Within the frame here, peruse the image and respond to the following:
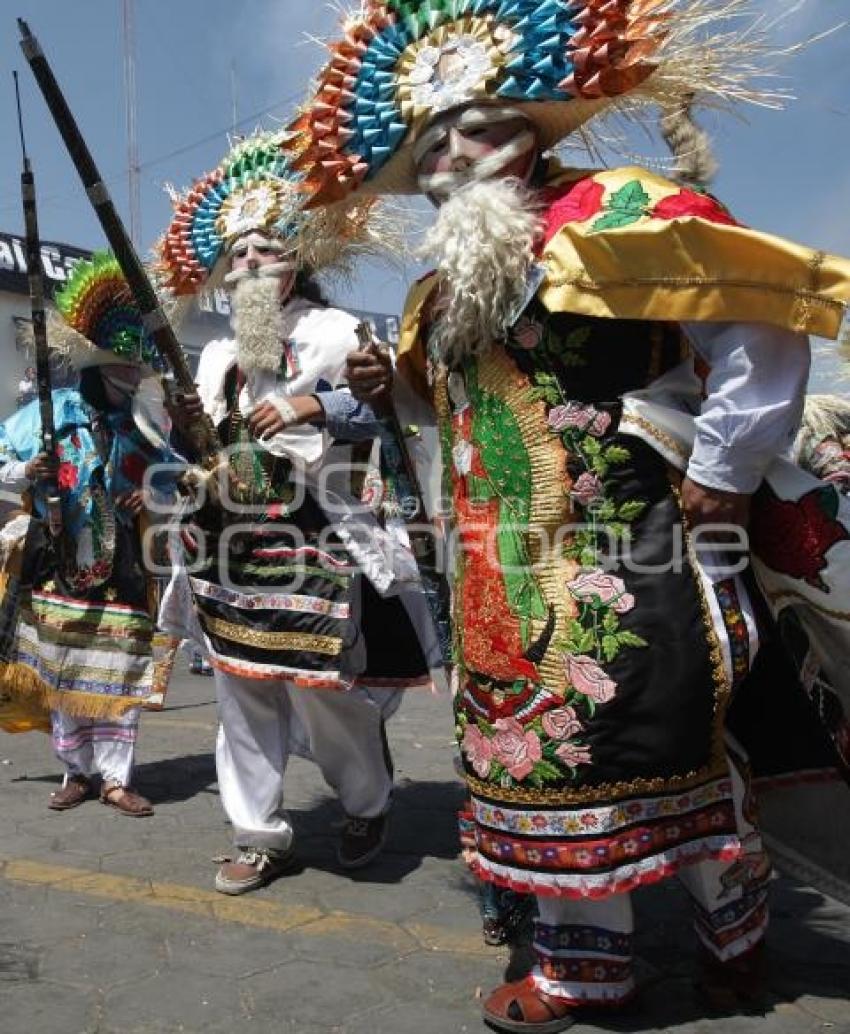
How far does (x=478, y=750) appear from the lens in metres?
2.55

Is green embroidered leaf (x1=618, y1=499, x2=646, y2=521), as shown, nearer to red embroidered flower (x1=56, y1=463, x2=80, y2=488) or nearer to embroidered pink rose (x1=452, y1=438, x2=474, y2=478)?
embroidered pink rose (x1=452, y1=438, x2=474, y2=478)

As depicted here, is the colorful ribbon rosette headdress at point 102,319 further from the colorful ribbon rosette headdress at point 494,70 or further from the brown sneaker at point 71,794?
the colorful ribbon rosette headdress at point 494,70

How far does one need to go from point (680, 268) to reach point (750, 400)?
0.99 ft

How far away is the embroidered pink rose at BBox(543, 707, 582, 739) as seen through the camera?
2.37 meters

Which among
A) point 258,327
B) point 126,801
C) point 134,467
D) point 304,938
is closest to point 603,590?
point 304,938

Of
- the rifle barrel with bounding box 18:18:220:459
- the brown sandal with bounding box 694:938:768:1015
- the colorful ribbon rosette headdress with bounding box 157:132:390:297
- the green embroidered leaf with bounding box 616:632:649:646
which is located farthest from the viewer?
the colorful ribbon rosette headdress with bounding box 157:132:390:297

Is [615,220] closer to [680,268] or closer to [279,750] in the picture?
[680,268]

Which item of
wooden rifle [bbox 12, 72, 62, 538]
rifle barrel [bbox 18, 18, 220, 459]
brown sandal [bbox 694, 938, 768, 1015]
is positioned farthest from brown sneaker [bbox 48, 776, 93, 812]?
brown sandal [bbox 694, 938, 768, 1015]

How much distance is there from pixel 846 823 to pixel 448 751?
10.6 feet

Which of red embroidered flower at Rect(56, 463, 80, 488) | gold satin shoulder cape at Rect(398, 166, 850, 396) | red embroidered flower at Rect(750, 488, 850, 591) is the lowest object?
red embroidered flower at Rect(56, 463, 80, 488)

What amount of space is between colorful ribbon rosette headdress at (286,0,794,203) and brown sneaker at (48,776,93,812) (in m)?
3.01

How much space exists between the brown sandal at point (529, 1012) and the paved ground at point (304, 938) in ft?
0.18

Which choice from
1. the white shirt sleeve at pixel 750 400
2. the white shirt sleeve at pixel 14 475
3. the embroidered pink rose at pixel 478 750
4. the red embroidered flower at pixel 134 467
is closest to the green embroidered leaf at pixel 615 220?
the white shirt sleeve at pixel 750 400

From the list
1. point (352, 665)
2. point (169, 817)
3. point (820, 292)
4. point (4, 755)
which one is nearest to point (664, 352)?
point (820, 292)
